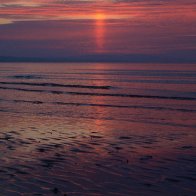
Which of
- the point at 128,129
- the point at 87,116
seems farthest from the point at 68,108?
the point at 128,129

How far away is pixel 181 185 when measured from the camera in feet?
31.5

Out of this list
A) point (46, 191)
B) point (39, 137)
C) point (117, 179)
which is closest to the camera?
point (46, 191)

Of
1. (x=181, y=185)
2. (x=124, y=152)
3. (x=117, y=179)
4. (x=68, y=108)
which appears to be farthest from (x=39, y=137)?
(x=68, y=108)

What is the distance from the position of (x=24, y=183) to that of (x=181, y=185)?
330 centimetres

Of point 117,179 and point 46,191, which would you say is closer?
point 46,191

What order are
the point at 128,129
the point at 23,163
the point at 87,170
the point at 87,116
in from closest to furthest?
the point at 87,170, the point at 23,163, the point at 128,129, the point at 87,116

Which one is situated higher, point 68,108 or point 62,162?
point 68,108

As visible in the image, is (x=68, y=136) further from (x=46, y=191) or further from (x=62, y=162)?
(x=46, y=191)

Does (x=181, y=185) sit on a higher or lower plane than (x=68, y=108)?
lower

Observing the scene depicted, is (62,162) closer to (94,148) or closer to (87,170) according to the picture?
(87,170)

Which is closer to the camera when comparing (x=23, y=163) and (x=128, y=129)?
(x=23, y=163)

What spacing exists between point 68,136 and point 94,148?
95.1 inches

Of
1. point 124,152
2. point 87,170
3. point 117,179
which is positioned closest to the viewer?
point 117,179

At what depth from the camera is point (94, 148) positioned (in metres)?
13.7
